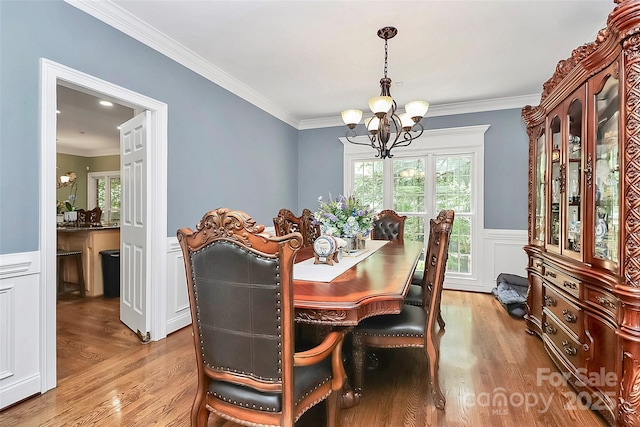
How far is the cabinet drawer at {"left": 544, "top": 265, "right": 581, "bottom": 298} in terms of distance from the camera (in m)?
2.04

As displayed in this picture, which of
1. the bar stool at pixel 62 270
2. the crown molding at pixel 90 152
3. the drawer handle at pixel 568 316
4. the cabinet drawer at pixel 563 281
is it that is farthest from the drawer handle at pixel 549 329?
the crown molding at pixel 90 152

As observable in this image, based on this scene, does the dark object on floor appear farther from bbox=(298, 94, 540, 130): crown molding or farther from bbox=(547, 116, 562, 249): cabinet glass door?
bbox=(298, 94, 540, 130): crown molding

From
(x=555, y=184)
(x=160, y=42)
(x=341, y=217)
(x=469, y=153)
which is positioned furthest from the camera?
(x=469, y=153)

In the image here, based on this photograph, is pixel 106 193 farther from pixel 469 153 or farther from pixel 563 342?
pixel 563 342

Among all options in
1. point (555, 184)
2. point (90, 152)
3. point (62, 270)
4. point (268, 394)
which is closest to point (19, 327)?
point (268, 394)

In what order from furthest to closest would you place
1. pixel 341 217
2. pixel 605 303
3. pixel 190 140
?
1. pixel 190 140
2. pixel 341 217
3. pixel 605 303

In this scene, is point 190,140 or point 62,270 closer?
point 190,140

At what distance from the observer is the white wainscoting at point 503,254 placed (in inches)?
172

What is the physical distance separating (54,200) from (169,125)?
121cm

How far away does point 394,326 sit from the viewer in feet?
6.03

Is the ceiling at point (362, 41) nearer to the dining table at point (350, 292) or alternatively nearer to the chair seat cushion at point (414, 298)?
the dining table at point (350, 292)

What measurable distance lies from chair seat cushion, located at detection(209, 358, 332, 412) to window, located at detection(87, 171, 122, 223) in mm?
7539

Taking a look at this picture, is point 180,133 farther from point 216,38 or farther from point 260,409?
point 260,409

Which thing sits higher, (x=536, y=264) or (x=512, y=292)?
(x=536, y=264)
